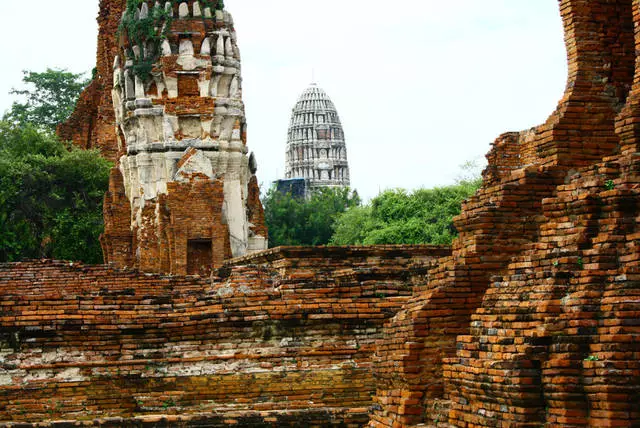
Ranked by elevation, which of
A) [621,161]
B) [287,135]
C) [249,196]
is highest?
[287,135]

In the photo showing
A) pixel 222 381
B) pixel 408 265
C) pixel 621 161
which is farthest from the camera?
pixel 408 265

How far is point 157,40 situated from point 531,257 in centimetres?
1811

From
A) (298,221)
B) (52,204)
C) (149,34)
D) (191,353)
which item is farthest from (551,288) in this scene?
(298,221)

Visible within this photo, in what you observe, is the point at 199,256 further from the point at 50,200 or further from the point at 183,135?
the point at 50,200

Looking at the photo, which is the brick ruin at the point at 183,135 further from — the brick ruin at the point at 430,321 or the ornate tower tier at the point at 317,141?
the ornate tower tier at the point at 317,141

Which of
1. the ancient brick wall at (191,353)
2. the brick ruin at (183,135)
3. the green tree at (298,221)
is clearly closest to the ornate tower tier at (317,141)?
the green tree at (298,221)

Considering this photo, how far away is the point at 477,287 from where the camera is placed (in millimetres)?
10453

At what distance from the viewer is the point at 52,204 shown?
36.1 meters

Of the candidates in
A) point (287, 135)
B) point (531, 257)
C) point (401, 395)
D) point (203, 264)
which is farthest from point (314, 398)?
point (287, 135)

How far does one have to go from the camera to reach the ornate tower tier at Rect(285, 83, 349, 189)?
10956 centimetres

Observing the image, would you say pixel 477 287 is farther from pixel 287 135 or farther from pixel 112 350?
pixel 287 135

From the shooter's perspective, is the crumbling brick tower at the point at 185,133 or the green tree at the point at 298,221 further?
the green tree at the point at 298,221

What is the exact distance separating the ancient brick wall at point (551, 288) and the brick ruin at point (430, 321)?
1 centimetres

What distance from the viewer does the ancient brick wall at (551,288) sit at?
8523 mm
